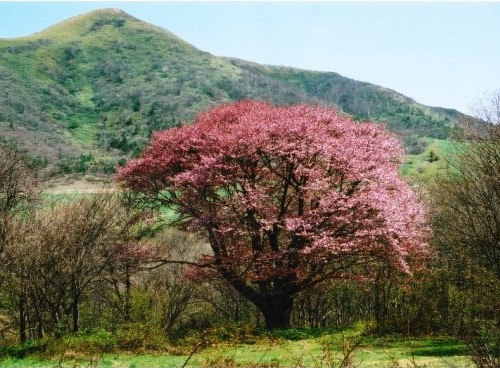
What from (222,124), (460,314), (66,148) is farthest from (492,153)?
(66,148)

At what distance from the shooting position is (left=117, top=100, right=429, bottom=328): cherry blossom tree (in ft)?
74.4

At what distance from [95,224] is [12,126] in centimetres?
10179

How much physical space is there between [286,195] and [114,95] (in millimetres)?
139439

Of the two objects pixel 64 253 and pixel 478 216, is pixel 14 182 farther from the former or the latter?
pixel 478 216

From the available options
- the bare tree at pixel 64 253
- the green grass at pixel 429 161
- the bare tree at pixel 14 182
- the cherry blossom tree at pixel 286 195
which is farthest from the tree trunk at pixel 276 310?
the green grass at pixel 429 161

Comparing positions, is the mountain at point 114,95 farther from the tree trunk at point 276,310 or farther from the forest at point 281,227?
the tree trunk at point 276,310

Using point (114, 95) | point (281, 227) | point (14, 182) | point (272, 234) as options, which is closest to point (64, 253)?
point (14, 182)

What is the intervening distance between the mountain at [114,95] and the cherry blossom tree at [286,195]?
Result: 261 ft

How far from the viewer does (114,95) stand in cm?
15512

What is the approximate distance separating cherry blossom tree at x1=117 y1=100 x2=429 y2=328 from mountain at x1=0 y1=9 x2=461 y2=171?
261 ft

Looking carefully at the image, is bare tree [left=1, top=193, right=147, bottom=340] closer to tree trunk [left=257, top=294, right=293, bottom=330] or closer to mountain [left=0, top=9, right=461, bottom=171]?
tree trunk [left=257, top=294, right=293, bottom=330]

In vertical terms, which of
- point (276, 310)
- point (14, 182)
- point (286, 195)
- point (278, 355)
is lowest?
point (276, 310)

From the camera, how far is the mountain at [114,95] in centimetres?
12031

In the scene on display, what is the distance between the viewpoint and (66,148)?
4547 inches
